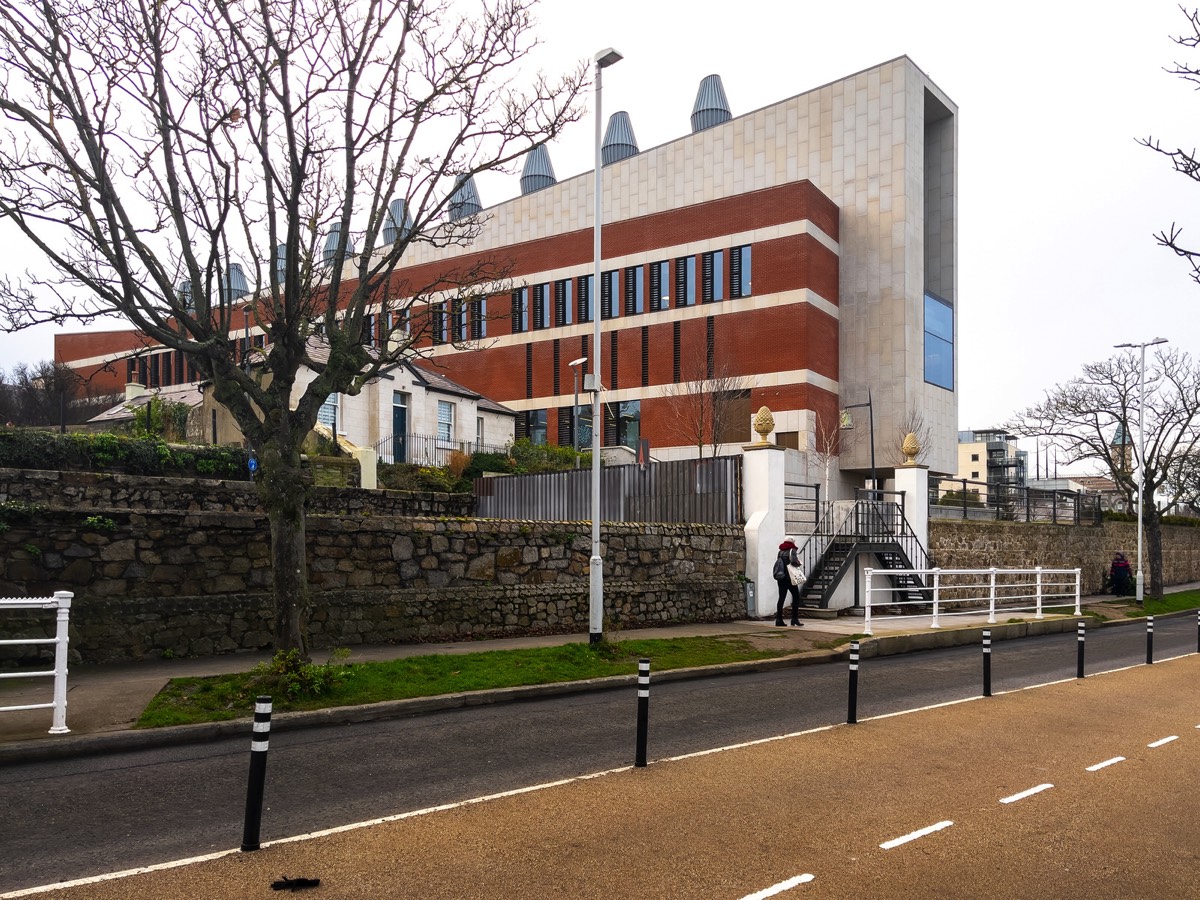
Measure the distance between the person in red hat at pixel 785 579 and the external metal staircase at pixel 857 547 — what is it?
1.84 meters

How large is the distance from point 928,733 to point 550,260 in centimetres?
4556

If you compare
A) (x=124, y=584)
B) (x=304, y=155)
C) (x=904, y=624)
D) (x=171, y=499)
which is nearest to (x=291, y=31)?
(x=304, y=155)

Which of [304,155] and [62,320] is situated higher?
[304,155]

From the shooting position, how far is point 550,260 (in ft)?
172

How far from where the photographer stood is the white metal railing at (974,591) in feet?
63.5

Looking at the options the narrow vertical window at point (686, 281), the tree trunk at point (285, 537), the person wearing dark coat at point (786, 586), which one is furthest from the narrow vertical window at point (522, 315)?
the tree trunk at point (285, 537)

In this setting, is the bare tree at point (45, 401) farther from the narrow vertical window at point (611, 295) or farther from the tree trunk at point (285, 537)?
the tree trunk at point (285, 537)

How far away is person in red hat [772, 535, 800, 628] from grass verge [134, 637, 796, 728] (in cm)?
409

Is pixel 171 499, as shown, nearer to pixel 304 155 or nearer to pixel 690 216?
pixel 304 155

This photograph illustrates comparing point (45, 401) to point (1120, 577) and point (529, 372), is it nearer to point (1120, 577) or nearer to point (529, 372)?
point (529, 372)

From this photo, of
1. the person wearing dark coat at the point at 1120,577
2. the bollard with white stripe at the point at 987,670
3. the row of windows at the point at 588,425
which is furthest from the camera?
the row of windows at the point at 588,425

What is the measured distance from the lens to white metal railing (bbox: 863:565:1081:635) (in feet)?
63.5

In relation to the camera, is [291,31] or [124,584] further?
[124,584]

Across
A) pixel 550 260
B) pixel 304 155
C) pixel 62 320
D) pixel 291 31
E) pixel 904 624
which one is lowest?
pixel 904 624
